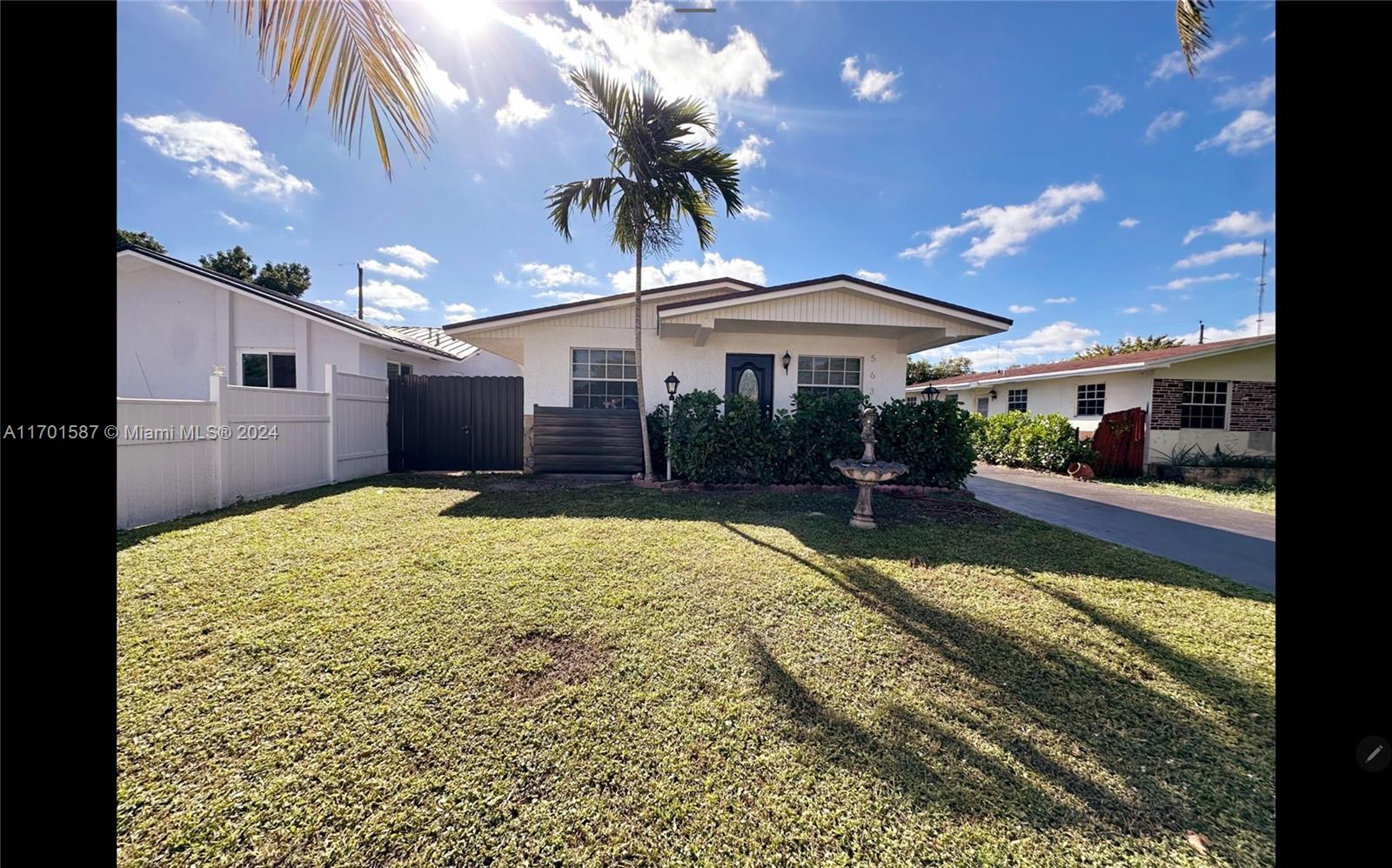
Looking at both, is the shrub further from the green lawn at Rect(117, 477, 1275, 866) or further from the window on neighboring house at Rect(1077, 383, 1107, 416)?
the window on neighboring house at Rect(1077, 383, 1107, 416)

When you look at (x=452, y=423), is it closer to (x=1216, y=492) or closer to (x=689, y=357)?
(x=689, y=357)

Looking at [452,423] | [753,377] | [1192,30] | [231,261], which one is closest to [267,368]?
[452,423]

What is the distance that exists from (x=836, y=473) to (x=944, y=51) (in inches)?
241

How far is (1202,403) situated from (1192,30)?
11.3 metres

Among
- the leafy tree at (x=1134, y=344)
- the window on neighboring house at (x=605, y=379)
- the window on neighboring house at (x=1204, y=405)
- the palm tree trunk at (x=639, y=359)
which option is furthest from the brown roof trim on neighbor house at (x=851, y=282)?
the leafy tree at (x=1134, y=344)

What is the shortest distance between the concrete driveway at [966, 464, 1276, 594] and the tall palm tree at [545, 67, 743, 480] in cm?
663

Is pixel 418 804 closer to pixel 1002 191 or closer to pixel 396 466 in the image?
pixel 396 466

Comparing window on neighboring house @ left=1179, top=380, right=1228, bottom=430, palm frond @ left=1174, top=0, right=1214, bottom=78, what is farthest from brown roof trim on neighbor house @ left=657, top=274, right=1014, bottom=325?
window on neighboring house @ left=1179, top=380, right=1228, bottom=430

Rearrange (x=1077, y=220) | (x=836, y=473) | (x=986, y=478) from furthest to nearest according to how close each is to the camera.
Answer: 1. (x=1077, y=220)
2. (x=986, y=478)
3. (x=836, y=473)

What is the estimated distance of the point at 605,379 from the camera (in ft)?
31.5

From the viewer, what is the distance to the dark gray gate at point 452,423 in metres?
9.45
